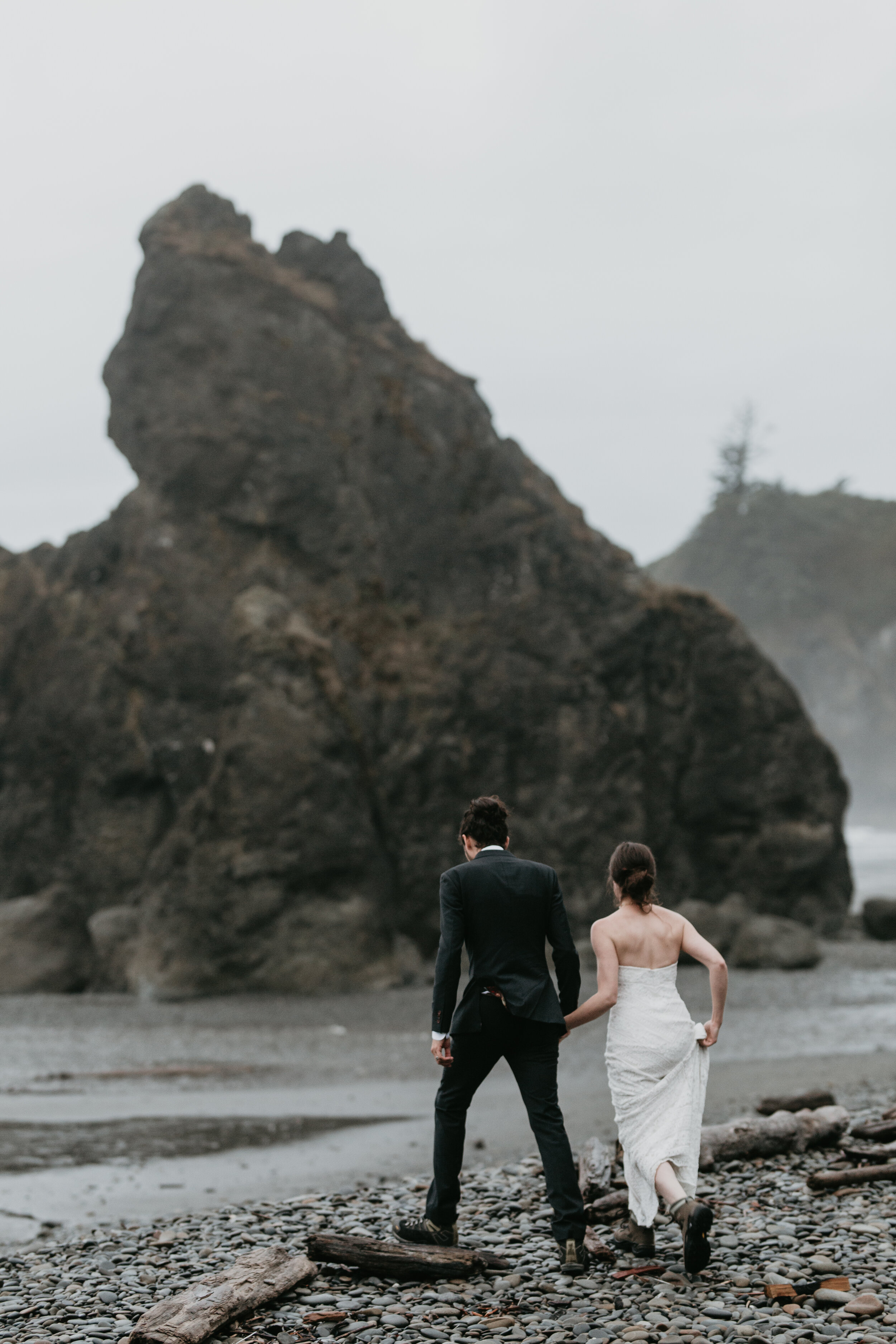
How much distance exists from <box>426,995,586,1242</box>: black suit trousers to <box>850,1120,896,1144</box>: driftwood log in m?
3.45

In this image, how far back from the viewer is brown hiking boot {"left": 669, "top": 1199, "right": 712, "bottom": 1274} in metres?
5.42

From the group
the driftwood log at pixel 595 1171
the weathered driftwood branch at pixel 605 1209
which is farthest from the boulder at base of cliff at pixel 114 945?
the weathered driftwood branch at pixel 605 1209

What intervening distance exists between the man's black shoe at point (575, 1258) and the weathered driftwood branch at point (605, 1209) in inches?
33.9

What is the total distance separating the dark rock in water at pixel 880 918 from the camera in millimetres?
26703

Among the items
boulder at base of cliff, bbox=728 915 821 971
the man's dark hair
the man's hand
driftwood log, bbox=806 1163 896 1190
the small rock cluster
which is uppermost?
the man's dark hair

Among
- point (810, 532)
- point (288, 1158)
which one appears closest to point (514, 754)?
point (288, 1158)

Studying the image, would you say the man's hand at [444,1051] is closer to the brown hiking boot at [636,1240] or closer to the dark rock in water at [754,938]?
the brown hiking boot at [636,1240]

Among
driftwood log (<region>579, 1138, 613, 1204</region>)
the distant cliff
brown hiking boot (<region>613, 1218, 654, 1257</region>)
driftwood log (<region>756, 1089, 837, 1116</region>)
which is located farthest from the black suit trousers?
the distant cliff

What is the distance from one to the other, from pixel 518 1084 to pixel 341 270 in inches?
1033

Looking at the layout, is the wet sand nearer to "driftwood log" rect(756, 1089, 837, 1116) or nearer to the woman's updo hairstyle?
"driftwood log" rect(756, 1089, 837, 1116)

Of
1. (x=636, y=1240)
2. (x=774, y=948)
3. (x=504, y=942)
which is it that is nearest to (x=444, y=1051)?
(x=504, y=942)

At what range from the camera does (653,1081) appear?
5.98m

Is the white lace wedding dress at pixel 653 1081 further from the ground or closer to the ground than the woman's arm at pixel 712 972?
closer to the ground

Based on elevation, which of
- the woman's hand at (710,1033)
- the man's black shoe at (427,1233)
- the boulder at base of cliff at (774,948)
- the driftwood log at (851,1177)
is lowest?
the man's black shoe at (427,1233)
